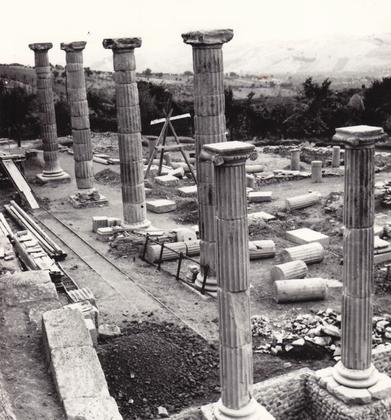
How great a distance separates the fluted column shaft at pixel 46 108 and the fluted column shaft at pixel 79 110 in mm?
3147

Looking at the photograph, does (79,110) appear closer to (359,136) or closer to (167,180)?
(167,180)

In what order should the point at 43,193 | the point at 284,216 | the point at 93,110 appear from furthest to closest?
the point at 93,110 < the point at 43,193 < the point at 284,216

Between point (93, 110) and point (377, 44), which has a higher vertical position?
point (377, 44)

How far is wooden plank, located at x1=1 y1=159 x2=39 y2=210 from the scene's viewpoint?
22688 millimetres

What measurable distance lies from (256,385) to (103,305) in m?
4.72

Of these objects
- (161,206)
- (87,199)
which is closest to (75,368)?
(161,206)

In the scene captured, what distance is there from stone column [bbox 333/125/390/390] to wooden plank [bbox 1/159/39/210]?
50.9 feet

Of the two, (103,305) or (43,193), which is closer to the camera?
(103,305)

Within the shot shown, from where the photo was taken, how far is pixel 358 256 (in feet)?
28.6

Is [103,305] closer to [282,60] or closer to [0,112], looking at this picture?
[0,112]

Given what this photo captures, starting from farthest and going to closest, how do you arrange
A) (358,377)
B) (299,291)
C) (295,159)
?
(295,159) < (299,291) < (358,377)

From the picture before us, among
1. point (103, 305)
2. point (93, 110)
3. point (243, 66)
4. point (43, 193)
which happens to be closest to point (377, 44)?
point (243, 66)

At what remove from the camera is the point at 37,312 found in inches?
425

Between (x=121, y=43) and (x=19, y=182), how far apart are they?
929 centimetres
